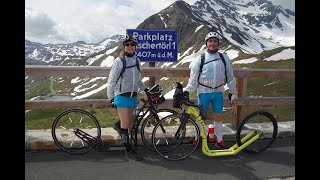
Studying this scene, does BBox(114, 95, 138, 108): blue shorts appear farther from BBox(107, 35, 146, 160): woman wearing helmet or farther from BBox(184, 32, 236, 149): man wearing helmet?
BBox(184, 32, 236, 149): man wearing helmet

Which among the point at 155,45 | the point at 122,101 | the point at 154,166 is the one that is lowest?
the point at 154,166

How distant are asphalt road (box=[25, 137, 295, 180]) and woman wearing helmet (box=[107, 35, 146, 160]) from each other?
0.43 meters

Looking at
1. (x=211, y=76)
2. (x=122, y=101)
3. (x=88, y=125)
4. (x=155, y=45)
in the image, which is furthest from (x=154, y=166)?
(x=155, y=45)

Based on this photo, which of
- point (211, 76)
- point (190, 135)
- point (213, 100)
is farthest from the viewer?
point (190, 135)

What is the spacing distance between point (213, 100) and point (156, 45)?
1975 millimetres

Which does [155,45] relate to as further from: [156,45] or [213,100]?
[213,100]

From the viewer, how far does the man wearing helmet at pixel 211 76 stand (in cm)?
630

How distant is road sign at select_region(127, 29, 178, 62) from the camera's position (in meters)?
7.45

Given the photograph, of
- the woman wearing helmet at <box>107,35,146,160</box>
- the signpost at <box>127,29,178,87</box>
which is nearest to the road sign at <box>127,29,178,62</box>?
the signpost at <box>127,29,178,87</box>

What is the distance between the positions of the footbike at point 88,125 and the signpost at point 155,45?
4.03 ft

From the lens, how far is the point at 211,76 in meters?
6.30
